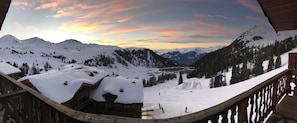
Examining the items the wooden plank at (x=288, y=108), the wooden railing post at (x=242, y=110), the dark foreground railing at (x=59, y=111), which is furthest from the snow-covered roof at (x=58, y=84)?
the wooden railing post at (x=242, y=110)

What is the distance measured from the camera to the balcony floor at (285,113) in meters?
4.10

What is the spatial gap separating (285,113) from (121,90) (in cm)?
1137

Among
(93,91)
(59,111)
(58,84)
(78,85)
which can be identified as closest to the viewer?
(59,111)

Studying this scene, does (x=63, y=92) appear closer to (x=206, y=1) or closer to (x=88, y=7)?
(x=88, y=7)

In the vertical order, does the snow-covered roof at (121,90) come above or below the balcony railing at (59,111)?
below

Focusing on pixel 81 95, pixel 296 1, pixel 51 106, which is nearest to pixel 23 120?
pixel 51 106

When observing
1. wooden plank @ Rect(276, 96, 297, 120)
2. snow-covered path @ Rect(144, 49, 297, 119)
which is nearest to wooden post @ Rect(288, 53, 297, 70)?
wooden plank @ Rect(276, 96, 297, 120)

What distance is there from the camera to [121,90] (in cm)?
1495

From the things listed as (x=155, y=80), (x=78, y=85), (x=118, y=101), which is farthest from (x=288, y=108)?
(x=155, y=80)

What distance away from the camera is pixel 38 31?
21203mm

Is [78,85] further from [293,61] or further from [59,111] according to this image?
[59,111]

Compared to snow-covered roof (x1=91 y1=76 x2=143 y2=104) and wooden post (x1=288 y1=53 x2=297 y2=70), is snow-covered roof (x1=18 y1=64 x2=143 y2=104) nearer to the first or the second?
snow-covered roof (x1=91 y1=76 x2=143 y2=104)

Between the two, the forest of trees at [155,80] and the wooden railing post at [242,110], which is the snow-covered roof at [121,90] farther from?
the forest of trees at [155,80]

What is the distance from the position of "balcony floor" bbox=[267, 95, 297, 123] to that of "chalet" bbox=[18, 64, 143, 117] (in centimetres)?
949
